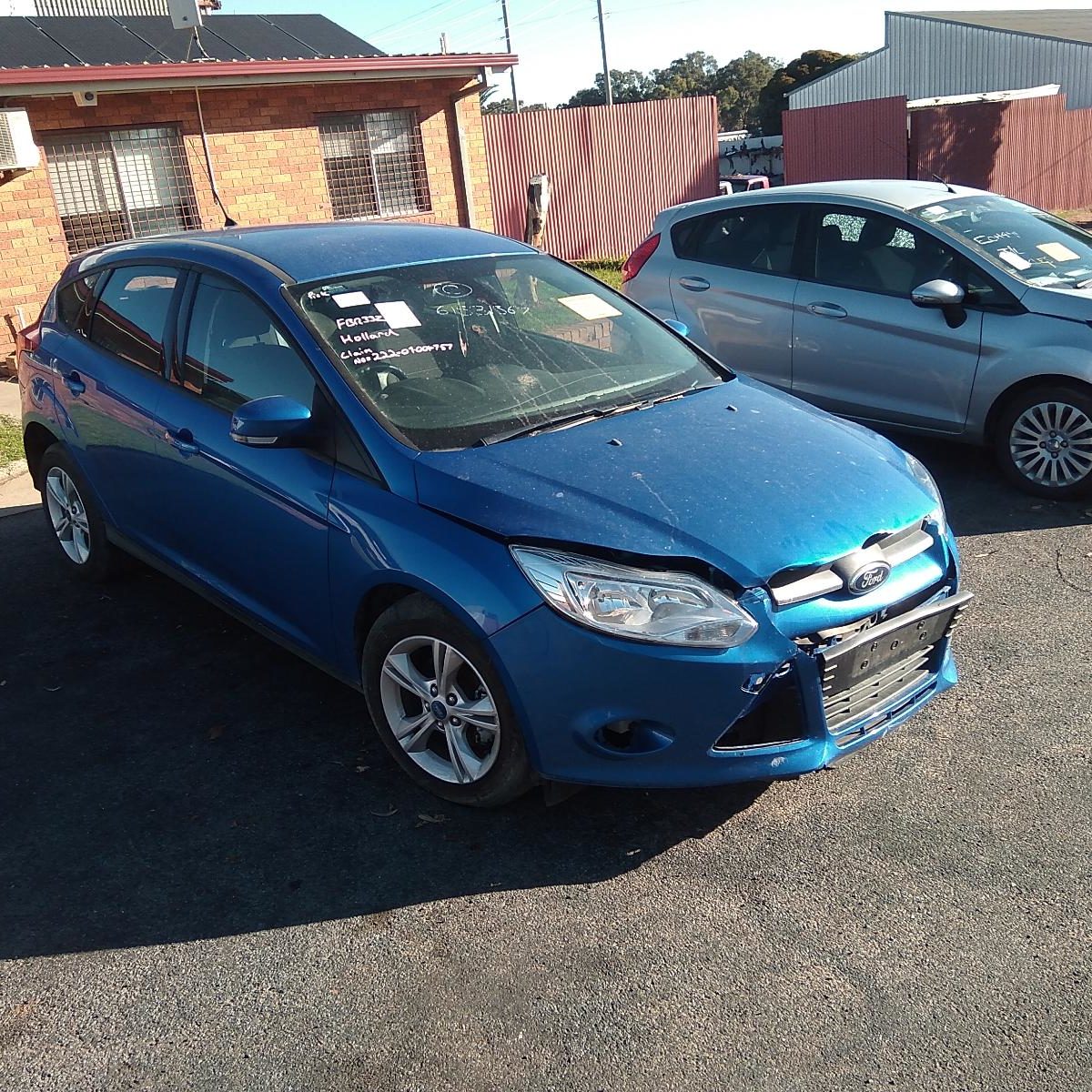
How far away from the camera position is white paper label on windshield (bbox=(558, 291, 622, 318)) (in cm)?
467

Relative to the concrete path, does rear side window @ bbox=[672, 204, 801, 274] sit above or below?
above

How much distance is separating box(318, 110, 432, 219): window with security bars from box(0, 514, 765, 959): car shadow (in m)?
11.0

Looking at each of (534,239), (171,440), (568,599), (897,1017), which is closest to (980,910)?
(897,1017)

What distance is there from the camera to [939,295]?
20.5 feet

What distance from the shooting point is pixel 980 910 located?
3070 millimetres

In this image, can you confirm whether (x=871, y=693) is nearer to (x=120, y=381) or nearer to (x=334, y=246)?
(x=334, y=246)

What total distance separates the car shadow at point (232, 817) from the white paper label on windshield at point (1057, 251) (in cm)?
453

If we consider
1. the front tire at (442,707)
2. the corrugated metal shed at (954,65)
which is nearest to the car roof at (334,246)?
the front tire at (442,707)

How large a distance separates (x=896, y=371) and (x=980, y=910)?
4.21 meters

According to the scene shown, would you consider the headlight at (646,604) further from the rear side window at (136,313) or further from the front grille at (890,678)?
the rear side window at (136,313)

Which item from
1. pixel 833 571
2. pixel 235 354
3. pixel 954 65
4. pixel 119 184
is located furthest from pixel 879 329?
pixel 954 65

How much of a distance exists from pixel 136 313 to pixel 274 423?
5.31ft

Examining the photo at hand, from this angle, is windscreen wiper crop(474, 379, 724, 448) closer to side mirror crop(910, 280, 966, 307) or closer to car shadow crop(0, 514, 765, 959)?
car shadow crop(0, 514, 765, 959)

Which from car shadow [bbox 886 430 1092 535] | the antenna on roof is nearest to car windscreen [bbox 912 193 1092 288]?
car shadow [bbox 886 430 1092 535]
